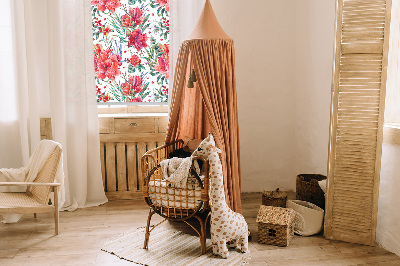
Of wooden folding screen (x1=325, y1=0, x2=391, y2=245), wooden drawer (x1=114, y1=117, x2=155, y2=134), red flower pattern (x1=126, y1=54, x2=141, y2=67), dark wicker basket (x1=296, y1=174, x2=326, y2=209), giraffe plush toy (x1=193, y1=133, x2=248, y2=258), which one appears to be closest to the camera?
giraffe plush toy (x1=193, y1=133, x2=248, y2=258)

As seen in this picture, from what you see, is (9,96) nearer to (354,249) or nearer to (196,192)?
(196,192)

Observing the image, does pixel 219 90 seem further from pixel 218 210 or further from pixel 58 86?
pixel 58 86

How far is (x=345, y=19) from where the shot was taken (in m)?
2.67

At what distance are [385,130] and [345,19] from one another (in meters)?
0.88

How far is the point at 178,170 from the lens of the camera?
8.23ft

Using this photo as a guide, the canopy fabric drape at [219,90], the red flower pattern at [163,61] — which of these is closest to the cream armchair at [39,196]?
the canopy fabric drape at [219,90]

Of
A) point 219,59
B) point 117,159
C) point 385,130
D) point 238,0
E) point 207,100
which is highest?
point 238,0

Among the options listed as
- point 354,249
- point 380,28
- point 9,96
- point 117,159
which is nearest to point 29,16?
point 9,96

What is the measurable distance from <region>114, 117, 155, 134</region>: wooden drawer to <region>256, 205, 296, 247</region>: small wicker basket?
5.00ft

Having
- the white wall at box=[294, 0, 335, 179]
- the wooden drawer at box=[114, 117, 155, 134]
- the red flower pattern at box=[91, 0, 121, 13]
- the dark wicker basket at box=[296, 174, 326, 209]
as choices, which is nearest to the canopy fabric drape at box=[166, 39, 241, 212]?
the dark wicker basket at box=[296, 174, 326, 209]

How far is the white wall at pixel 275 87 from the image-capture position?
3.78 m

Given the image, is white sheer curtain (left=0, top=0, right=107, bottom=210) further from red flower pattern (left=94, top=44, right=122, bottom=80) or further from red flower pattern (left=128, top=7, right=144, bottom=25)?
red flower pattern (left=128, top=7, right=144, bottom=25)

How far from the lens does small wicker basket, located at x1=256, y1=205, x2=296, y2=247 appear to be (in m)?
2.75

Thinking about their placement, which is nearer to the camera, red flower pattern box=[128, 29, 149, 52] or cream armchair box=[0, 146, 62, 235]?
cream armchair box=[0, 146, 62, 235]
